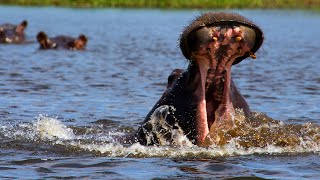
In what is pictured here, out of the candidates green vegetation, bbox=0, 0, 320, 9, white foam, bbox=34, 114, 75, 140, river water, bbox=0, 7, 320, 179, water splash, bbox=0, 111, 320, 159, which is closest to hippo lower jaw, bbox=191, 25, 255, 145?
water splash, bbox=0, 111, 320, 159

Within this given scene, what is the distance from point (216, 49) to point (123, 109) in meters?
4.81

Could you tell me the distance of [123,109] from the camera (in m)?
10.5

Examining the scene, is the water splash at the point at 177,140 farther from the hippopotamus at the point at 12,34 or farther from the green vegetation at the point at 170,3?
the green vegetation at the point at 170,3

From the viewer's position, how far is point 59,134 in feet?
27.0

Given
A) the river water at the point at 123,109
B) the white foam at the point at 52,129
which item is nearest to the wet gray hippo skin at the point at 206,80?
the river water at the point at 123,109

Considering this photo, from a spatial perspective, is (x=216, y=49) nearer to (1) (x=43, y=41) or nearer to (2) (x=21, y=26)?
(1) (x=43, y=41)

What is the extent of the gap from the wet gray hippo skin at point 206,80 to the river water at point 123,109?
0.29 m

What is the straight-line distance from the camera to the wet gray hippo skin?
5.73 meters

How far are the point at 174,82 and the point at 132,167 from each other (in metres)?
0.70

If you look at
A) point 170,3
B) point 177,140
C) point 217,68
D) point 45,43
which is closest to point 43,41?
point 45,43

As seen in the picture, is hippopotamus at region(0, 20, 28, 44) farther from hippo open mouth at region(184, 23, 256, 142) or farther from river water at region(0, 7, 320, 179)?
hippo open mouth at region(184, 23, 256, 142)

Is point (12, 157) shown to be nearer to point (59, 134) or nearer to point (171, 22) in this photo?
point (59, 134)

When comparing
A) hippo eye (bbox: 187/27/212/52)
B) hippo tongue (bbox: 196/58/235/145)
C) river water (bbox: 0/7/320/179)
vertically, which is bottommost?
river water (bbox: 0/7/320/179)

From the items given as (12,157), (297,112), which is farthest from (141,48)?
(12,157)
